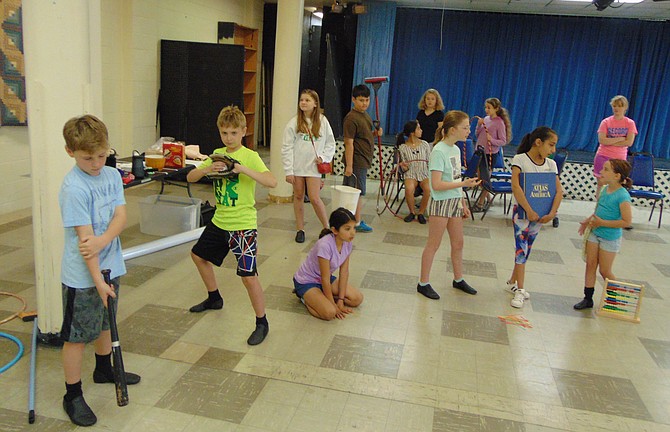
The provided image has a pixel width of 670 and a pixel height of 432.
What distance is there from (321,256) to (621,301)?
223 centimetres

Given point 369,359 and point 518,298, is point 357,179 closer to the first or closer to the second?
point 518,298

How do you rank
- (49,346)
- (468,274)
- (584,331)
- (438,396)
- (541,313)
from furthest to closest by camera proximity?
(468,274) → (541,313) → (584,331) → (49,346) → (438,396)

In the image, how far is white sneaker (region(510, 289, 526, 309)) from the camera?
4.11 meters

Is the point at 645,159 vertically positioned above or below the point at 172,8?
below

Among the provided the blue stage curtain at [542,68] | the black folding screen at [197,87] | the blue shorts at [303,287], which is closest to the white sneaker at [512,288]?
the blue shorts at [303,287]

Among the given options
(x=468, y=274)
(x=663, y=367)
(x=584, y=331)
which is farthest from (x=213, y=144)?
(x=663, y=367)

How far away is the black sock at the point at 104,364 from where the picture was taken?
2.69 m

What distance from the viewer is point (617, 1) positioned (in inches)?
353

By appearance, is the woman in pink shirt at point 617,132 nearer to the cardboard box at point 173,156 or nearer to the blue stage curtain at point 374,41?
the cardboard box at point 173,156

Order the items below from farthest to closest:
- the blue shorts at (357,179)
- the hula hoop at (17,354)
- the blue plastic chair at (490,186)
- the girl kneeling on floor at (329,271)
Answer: the blue plastic chair at (490,186), the blue shorts at (357,179), the girl kneeling on floor at (329,271), the hula hoop at (17,354)

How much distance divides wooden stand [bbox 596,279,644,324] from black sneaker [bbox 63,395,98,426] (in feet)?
11.2

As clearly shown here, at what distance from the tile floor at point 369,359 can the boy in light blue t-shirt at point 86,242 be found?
0.29 meters

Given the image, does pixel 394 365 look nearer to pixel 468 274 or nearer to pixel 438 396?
pixel 438 396

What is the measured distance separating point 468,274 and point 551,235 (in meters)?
2.07
